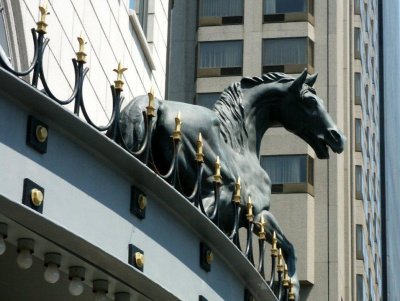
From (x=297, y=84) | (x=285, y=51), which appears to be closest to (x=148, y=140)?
(x=297, y=84)

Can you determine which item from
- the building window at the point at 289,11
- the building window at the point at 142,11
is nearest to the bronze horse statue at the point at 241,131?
the building window at the point at 142,11

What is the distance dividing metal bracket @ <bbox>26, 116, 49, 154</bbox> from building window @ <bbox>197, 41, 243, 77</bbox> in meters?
42.0

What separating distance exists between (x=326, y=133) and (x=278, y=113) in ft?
2.89

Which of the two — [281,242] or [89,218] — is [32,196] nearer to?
[89,218]

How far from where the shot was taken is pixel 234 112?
56.0 ft

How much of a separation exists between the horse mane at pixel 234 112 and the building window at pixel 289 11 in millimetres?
35126

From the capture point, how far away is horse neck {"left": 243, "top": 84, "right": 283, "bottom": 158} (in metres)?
17.2

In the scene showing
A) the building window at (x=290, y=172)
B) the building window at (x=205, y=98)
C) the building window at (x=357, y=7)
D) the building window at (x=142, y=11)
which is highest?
the building window at (x=357, y=7)

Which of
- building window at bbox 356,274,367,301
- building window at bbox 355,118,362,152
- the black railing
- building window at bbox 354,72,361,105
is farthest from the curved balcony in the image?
building window at bbox 354,72,361,105

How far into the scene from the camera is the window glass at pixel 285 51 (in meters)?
52.0

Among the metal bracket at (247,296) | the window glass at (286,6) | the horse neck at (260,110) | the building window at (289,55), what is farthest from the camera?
the window glass at (286,6)

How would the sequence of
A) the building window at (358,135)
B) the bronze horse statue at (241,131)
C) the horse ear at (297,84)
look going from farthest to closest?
the building window at (358,135) → the horse ear at (297,84) → the bronze horse statue at (241,131)

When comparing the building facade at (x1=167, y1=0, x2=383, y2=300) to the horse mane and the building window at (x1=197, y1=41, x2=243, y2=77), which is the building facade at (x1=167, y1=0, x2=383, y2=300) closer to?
the building window at (x1=197, y1=41, x2=243, y2=77)

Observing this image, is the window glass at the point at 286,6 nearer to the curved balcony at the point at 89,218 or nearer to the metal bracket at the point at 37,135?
the curved balcony at the point at 89,218
